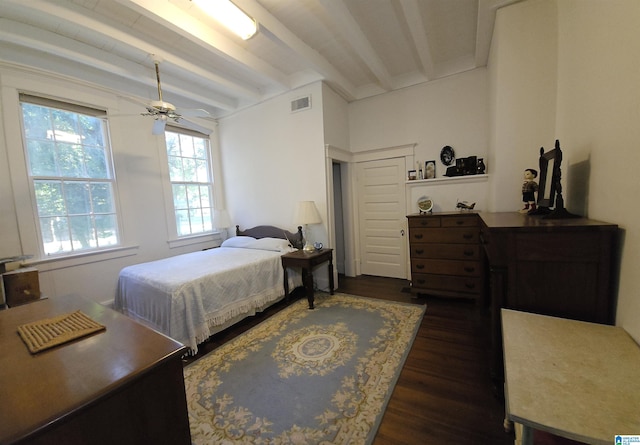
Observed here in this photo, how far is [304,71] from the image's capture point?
358 centimetres

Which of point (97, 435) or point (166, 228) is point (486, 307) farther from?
point (166, 228)

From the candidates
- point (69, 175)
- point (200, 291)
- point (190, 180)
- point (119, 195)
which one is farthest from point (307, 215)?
point (69, 175)

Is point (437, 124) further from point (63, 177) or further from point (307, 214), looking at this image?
point (63, 177)

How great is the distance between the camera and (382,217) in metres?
4.25

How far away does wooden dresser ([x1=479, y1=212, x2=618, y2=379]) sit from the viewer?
1.19m

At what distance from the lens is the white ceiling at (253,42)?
7.54 feet

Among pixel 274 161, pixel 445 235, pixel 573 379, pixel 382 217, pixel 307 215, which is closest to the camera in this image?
pixel 573 379

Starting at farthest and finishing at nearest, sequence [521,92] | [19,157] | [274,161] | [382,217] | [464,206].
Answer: [382,217] < [274,161] < [464,206] < [19,157] < [521,92]

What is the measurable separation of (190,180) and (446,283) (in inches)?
172

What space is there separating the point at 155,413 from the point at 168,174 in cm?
391

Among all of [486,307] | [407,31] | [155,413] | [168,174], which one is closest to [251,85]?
[168,174]

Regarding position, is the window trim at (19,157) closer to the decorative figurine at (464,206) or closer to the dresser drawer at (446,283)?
the dresser drawer at (446,283)

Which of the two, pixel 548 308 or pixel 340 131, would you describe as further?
pixel 340 131

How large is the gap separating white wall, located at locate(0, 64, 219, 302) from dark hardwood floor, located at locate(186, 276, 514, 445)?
197cm
